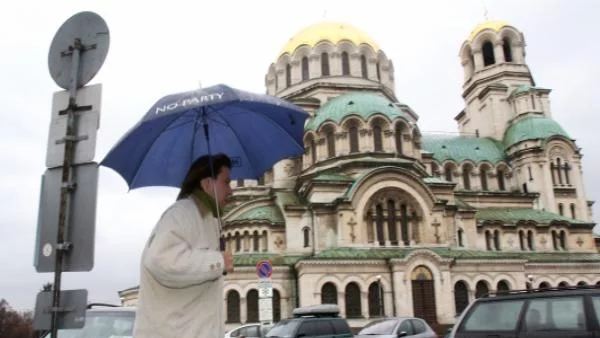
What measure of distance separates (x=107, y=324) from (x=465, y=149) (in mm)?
45125

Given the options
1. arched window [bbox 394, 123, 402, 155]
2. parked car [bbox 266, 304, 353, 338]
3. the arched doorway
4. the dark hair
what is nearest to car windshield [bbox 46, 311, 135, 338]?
the dark hair

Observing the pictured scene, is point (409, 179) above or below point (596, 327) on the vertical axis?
above

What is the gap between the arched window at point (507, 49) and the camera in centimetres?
5306

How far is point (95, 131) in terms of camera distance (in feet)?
17.1

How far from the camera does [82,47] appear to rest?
5383 mm

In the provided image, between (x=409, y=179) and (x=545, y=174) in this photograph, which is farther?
(x=545, y=174)

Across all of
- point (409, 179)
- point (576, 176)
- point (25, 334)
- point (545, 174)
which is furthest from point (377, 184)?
point (25, 334)

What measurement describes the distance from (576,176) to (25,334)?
5639cm

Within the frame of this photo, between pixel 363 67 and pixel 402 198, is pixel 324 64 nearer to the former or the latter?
pixel 363 67

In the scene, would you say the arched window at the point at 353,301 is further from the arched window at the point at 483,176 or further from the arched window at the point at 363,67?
the arched window at the point at 363,67

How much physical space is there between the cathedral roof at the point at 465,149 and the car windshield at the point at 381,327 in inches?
1330

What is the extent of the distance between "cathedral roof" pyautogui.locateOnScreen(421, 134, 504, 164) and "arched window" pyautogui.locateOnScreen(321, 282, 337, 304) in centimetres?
1896

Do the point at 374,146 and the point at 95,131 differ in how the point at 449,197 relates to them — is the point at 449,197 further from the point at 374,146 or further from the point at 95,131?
the point at 95,131

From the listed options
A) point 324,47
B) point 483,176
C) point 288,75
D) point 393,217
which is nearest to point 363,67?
point 324,47
